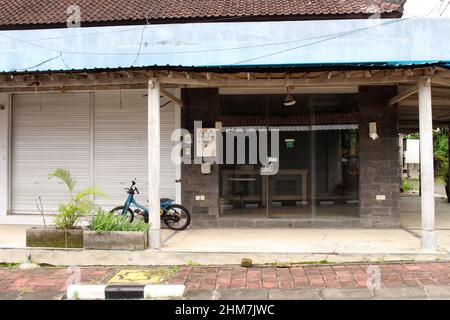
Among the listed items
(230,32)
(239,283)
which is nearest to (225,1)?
(230,32)

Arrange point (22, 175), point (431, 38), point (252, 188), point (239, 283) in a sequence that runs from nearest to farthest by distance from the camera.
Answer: point (239, 283) → point (431, 38) → point (252, 188) → point (22, 175)

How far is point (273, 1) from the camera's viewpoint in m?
10.9

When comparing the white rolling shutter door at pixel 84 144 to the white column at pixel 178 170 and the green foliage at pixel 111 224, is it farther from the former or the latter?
the green foliage at pixel 111 224

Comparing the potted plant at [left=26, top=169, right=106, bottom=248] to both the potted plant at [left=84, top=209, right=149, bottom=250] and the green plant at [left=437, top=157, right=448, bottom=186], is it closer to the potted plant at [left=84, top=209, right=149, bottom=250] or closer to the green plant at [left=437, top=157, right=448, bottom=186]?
the potted plant at [left=84, top=209, right=149, bottom=250]

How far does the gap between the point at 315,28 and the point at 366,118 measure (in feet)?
7.35

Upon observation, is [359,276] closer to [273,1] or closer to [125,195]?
[125,195]

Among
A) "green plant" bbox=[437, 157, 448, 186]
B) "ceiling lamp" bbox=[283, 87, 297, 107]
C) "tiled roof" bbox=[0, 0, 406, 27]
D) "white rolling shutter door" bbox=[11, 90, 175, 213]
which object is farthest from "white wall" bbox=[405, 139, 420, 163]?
"white rolling shutter door" bbox=[11, 90, 175, 213]

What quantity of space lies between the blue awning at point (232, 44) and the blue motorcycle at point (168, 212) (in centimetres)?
291

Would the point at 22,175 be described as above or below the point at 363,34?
below

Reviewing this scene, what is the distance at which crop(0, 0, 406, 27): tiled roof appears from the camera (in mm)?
9945

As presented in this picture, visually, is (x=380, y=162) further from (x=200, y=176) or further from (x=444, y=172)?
(x=444, y=172)

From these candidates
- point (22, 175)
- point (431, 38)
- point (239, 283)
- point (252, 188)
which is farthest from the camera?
point (22, 175)

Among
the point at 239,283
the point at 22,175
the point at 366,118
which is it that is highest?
the point at 366,118

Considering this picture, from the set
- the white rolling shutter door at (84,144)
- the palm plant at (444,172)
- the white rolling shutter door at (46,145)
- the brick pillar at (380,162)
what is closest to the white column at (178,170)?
the white rolling shutter door at (84,144)
